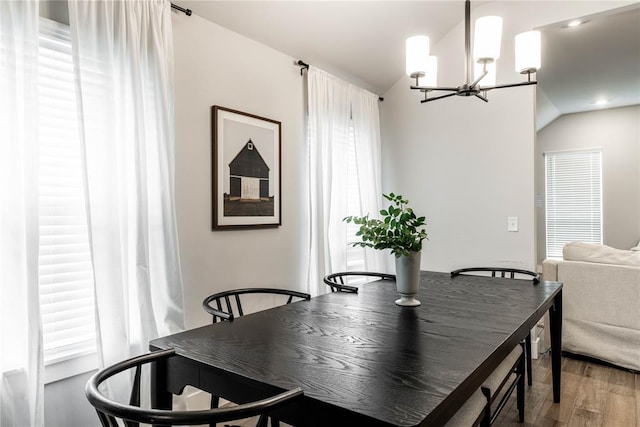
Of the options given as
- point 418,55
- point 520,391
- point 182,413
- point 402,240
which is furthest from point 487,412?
point 418,55

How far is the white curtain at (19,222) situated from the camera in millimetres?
1618

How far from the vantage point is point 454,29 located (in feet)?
12.4

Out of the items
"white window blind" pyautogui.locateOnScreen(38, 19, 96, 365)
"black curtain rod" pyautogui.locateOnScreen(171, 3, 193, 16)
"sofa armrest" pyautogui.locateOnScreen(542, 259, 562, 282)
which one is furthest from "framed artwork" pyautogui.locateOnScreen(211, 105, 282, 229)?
"sofa armrest" pyautogui.locateOnScreen(542, 259, 562, 282)

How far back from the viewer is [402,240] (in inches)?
74.6

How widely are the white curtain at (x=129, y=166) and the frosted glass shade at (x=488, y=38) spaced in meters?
1.58

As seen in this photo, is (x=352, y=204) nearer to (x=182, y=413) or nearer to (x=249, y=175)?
(x=249, y=175)

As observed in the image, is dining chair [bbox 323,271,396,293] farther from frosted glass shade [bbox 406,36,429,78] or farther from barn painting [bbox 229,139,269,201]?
frosted glass shade [bbox 406,36,429,78]

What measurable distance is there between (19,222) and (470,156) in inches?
132

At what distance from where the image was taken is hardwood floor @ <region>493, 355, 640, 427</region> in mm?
2377

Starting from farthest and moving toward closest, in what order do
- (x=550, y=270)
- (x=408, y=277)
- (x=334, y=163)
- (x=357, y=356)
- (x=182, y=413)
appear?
(x=334, y=163) < (x=550, y=270) < (x=408, y=277) < (x=357, y=356) < (x=182, y=413)

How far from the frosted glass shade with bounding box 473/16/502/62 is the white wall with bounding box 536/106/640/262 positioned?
586 cm

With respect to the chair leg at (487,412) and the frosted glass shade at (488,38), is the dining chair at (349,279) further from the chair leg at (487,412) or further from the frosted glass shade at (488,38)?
the frosted glass shade at (488,38)

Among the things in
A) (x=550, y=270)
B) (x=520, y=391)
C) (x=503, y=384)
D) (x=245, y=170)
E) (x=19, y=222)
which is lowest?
(x=520, y=391)

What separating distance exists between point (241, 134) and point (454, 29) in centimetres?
231
